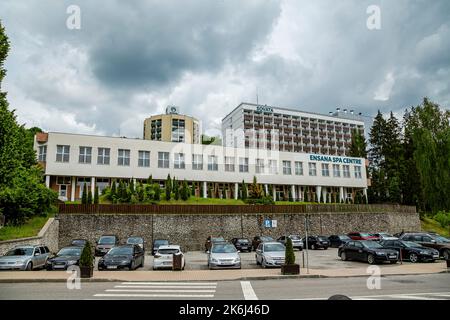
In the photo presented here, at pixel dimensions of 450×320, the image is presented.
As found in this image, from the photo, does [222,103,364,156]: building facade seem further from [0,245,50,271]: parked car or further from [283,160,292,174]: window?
[0,245,50,271]: parked car

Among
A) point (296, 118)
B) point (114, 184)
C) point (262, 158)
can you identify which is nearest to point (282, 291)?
point (114, 184)

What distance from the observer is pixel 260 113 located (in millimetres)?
103250

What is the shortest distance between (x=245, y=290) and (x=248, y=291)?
0.28 meters

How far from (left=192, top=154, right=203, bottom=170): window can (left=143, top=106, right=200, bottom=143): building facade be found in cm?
6018

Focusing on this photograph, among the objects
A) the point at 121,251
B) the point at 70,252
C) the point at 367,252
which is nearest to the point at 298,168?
the point at 367,252

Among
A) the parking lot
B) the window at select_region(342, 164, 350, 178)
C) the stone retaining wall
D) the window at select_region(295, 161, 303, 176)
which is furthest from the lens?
the window at select_region(342, 164, 350, 178)

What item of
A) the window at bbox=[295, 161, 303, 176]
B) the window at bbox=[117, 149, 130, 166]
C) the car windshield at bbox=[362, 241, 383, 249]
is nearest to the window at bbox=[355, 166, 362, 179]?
the window at bbox=[295, 161, 303, 176]

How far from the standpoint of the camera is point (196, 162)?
167ft

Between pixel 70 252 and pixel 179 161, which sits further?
pixel 179 161

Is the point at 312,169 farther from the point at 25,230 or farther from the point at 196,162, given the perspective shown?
the point at 25,230

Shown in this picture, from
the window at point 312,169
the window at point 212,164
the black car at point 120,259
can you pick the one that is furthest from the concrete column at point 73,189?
the window at point 312,169

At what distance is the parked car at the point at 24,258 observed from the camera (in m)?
19.0

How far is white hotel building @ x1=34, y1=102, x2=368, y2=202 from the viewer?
44.5 meters
